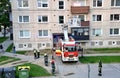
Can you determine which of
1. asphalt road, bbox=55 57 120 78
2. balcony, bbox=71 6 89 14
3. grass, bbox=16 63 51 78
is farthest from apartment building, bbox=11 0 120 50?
grass, bbox=16 63 51 78

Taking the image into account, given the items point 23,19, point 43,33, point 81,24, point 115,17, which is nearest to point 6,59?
point 23,19

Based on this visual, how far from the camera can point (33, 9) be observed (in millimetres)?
42156

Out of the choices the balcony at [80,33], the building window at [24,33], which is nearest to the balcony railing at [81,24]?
the balcony at [80,33]

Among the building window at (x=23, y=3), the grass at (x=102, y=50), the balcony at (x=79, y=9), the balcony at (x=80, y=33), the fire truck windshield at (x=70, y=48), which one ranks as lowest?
the grass at (x=102, y=50)

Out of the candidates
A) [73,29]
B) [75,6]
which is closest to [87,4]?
[75,6]

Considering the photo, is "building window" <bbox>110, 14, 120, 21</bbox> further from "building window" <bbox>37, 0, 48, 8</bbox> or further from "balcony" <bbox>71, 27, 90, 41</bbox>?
"building window" <bbox>37, 0, 48, 8</bbox>

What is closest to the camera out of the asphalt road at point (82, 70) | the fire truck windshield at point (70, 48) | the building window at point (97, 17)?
the asphalt road at point (82, 70)

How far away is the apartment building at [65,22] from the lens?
42188 mm

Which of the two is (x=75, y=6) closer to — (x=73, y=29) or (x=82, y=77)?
(x=73, y=29)

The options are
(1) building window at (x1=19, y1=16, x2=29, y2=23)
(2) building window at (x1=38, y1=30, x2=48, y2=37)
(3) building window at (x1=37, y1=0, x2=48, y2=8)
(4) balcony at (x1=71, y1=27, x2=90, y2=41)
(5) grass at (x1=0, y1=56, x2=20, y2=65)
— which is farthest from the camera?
(2) building window at (x1=38, y1=30, x2=48, y2=37)

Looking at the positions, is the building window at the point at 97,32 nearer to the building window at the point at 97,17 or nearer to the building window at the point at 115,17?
the building window at the point at 97,17

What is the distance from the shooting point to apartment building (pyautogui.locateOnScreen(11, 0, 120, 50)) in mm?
42188

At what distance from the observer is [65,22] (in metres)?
42.9

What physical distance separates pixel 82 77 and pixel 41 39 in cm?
1784
